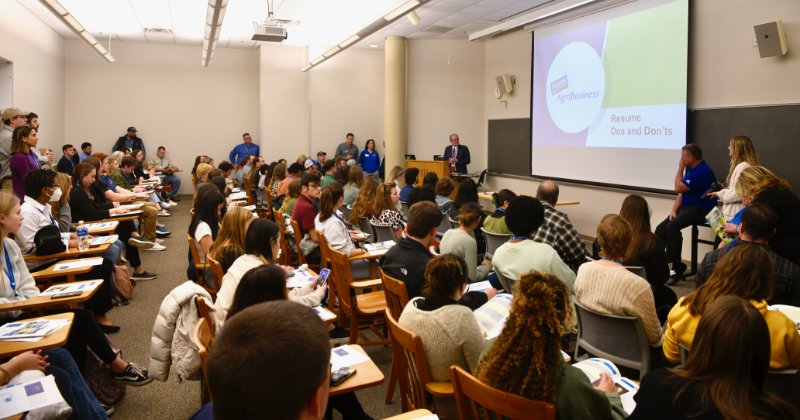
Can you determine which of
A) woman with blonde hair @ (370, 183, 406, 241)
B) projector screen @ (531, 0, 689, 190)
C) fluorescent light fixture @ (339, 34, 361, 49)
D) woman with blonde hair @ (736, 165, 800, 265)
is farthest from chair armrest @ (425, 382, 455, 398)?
fluorescent light fixture @ (339, 34, 361, 49)

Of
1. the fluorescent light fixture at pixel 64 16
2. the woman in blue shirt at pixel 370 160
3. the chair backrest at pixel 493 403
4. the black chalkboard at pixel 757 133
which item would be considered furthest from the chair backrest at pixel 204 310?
the woman in blue shirt at pixel 370 160

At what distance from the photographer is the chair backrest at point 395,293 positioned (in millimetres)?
3107

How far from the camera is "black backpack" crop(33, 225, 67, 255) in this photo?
443 centimetres

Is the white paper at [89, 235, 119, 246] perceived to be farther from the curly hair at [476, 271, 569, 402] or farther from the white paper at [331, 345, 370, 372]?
the curly hair at [476, 271, 569, 402]

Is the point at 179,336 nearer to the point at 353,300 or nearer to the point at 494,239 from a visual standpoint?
the point at 353,300

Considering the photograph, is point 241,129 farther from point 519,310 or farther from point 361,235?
point 519,310

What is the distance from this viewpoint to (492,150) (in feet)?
40.3

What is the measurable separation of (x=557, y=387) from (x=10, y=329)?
106 inches

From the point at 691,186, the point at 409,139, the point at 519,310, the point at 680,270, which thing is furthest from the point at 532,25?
the point at 519,310

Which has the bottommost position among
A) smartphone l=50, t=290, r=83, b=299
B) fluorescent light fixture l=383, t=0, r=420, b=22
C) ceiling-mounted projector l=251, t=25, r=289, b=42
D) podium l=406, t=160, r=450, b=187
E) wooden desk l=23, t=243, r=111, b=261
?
smartphone l=50, t=290, r=83, b=299

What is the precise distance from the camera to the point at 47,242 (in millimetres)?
4434

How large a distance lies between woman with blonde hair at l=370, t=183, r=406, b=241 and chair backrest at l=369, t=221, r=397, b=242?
0.09 feet

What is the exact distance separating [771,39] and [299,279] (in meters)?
5.70

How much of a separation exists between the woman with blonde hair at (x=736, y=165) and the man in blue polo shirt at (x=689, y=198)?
55cm
